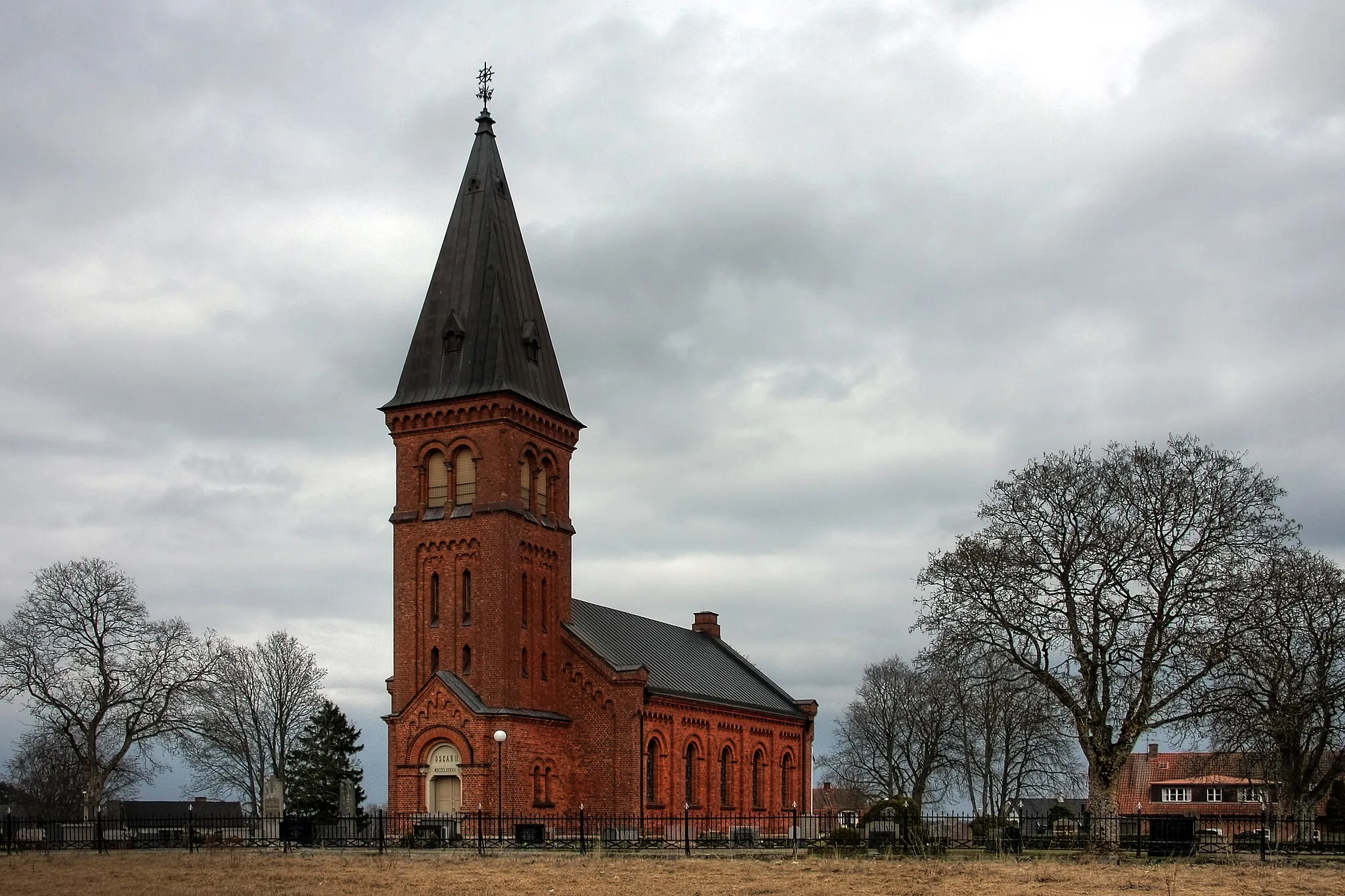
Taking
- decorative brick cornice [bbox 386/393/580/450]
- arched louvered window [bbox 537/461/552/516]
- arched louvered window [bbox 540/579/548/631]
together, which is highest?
decorative brick cornice [bbox 386/393/580/450]

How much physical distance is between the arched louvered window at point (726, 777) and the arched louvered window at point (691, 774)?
123 inches

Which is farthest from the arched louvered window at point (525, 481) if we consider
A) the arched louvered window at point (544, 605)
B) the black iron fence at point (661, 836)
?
the black iron fence at point (661, 836)

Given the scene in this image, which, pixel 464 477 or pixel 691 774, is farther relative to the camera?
pixel 691 774

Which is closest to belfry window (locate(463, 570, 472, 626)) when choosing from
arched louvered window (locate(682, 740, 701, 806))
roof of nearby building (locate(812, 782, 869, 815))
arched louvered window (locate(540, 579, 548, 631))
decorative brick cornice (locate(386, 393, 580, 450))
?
arched louvered window (locate(540, 579, 548, 631))

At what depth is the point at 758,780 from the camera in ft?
225

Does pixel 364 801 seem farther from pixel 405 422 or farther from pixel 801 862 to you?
pixel 801 862

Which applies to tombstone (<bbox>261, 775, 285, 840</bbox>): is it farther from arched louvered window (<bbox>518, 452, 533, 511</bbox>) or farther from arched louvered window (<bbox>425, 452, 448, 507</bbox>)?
arched louvered window (<bbox>518, 452, 533, 511</bbox>)

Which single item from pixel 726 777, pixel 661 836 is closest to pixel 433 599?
pixel 661 836

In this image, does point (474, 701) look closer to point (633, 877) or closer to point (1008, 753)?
point (633, 877)

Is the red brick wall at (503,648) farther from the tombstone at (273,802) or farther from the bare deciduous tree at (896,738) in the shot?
the bare deciduous tree at (896,738)

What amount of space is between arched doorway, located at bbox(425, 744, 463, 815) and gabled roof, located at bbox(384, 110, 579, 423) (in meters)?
13.4

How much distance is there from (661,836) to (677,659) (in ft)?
61.8

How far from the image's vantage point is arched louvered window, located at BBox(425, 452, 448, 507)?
54619 millimetres

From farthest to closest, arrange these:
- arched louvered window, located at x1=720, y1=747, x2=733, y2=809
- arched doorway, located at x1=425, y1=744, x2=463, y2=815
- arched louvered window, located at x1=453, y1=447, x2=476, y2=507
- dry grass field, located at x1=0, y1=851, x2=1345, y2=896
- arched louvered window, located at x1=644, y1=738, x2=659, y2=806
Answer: arched louvered window, located at x1=720, y1=747, x2=733, y2=809
arched louvered window, located at x1=644, y1=738, x2=659, y2=806
arched louvered window, located at x1=453, y1=447, x2=476, y2=507
arched doorway, located at x1=425, y1=744, x2=463, y2=815
dry grass field, located at x1=0, y1=851, x2=1345, y2=896
